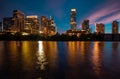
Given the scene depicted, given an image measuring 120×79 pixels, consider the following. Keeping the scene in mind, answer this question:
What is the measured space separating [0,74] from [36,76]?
14.1 ft

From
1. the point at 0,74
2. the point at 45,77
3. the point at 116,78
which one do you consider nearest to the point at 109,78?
the point at 116,78

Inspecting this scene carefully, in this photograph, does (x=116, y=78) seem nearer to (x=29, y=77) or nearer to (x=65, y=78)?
(x=65, y=78)

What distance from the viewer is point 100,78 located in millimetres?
21766

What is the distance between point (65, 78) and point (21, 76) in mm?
4935

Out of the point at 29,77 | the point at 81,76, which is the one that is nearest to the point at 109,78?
the point at 81,76

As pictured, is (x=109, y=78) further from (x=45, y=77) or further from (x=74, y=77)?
(x=45, y=77)

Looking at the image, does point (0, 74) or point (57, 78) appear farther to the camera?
point (0, 74)

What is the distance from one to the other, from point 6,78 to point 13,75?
55.2 inches

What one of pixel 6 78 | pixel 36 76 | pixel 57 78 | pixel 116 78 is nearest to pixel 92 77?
pixel 116 78

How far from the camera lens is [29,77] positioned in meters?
21.8

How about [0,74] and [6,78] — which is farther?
[0,74]

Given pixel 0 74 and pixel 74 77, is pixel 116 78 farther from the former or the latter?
pixel 0 74

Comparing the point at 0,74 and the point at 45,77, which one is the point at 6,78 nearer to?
the point at 0,74

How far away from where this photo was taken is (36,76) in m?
22.2
